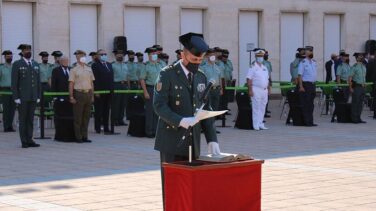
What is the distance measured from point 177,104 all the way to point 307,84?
14726 mm

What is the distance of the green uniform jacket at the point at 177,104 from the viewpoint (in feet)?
26.1

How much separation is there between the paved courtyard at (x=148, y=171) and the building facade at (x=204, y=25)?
8.43m

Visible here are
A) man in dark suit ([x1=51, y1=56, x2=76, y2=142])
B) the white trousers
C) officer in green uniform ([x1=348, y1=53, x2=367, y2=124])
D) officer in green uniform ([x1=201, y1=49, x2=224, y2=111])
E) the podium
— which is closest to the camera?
the podium

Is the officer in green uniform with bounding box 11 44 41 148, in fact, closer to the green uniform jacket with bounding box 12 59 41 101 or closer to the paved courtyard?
the green uniform jacket with bounding box 12 59 41 101

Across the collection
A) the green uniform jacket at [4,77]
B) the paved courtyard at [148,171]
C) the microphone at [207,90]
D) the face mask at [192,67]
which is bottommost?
the paved courtyard at [148,171]

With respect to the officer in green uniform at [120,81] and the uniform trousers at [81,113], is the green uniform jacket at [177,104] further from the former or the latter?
the officer in green uniform at [120,81]

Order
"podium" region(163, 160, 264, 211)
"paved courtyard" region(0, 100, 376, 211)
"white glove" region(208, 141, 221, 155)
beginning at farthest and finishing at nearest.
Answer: "paved courtyard" region(0, 100, 376, 211)
"white glove" region(208, 141, 221, 155)
"podium" region(163, 160, 264, 211)

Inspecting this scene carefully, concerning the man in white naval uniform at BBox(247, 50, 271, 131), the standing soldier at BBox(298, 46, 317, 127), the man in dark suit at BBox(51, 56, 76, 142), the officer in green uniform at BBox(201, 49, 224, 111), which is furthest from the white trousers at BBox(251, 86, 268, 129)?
→ the man in dark suit at BBox(51, 56, 76, 142)

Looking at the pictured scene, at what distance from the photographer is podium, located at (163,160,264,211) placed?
7062mm

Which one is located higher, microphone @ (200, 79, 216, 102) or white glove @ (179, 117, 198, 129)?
microphone @ (200, 79, 216, 102)

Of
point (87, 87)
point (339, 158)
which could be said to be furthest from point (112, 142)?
point (339, 158)

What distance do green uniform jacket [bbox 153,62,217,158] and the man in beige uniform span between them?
33.7ft

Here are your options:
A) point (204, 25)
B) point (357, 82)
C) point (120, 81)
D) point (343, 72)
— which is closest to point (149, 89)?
point (120, 81)

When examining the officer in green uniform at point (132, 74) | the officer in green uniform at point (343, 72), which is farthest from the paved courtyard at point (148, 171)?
the officer in green uniform at point (343, 72)
